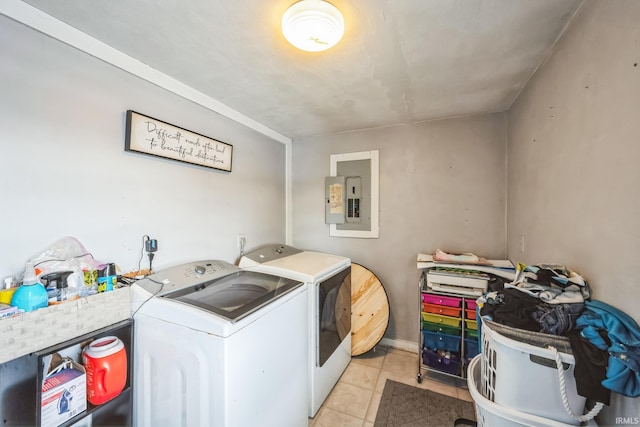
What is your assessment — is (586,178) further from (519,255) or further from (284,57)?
(284,57)

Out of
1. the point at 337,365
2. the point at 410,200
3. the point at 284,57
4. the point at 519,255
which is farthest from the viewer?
the point at 410,200

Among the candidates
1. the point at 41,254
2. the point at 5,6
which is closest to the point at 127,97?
the point at 5,6

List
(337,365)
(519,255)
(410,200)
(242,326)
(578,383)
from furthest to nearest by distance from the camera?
(410,200), (337,365), (519,255), (242,326), (578,383)

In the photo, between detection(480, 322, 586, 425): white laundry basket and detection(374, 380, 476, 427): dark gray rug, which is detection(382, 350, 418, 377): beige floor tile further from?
detection(480, 322, 586, 425): white laundry basket

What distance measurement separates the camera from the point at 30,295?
0.95 metres

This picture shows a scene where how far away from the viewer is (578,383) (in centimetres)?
81

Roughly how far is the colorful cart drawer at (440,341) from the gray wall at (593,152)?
0.90 m

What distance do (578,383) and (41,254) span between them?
7.09 feet

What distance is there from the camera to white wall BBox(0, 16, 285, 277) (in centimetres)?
106

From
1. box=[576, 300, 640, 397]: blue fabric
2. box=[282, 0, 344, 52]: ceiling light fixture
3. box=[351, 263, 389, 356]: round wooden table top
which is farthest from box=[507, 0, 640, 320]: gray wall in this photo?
box=[351, 263, 389, 356]: round wooden table top

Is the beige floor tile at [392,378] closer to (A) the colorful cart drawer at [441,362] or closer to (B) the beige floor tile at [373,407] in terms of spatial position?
(B) the beige floor tile at [373,407]

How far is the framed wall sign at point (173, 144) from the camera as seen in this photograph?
1435 mm

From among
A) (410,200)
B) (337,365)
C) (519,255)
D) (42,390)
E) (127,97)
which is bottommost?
(337,365)

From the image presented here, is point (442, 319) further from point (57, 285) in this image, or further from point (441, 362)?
point (57, 285)
